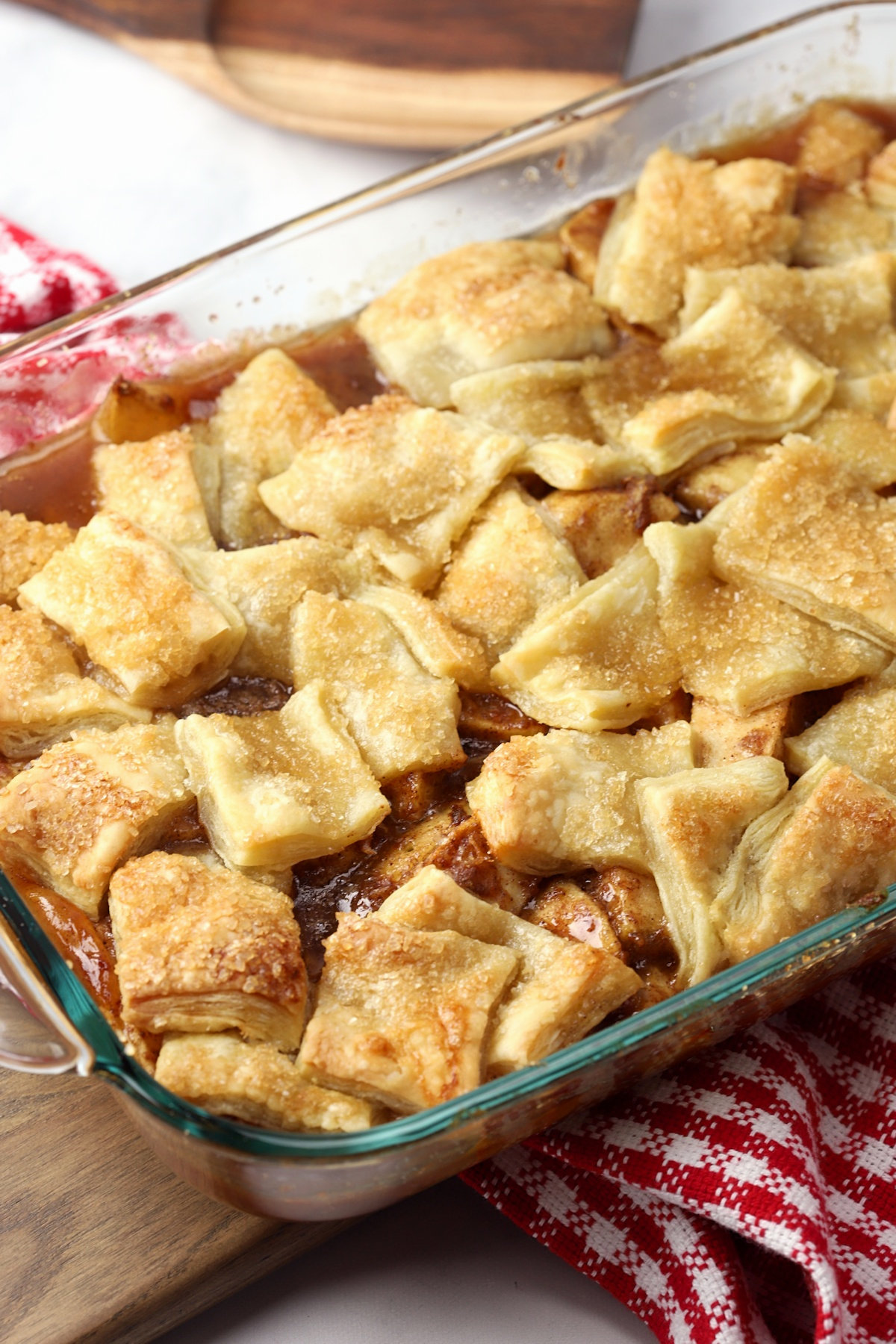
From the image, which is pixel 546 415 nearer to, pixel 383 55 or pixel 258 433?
pixel 258 433

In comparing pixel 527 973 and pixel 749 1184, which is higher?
pixel 527 973

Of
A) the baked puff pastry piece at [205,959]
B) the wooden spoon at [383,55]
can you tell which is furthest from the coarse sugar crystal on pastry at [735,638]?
the wooden spoon at [383,55]

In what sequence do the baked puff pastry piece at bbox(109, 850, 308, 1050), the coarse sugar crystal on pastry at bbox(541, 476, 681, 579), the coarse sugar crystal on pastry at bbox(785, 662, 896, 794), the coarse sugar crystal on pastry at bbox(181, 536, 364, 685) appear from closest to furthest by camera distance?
the baked puff pastry piece at bbox(109, 850, 308, 1050) → the coarse sugar crystal on pastry at bbox(785, 662, 896, 794) → the coarse sugar crystal on pastry at bbox(181, 536, 364, 685) → the coarse sugar crystal on pastry at bbox(541, 476, 681, 579)

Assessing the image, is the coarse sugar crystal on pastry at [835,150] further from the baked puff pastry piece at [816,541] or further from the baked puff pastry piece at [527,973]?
the baked puff pastry piece at [527,973]

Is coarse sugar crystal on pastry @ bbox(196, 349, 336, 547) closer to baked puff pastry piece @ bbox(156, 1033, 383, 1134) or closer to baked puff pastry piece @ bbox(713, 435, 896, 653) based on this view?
baked puff pastry piece @ bbox(713, 435, 896, 653)

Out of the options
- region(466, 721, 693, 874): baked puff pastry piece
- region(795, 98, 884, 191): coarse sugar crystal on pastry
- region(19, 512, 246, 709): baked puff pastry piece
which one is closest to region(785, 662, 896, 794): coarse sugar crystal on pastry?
region(466, 721, 693, 874): baked puff pastry piece

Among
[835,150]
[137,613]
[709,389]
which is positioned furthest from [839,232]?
[137,613]

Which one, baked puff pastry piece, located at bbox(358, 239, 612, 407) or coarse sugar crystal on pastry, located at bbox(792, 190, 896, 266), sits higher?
coarse sugar crystal on pastry, located at bbox(792, 190, 896, 266)
